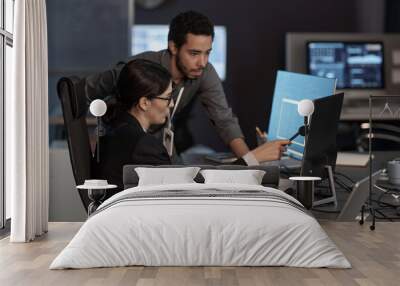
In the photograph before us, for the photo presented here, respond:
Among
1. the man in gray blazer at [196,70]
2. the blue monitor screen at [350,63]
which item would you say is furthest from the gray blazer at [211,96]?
the blue monitor screen at [350,63]

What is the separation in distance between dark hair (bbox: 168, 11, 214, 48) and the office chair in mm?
1495

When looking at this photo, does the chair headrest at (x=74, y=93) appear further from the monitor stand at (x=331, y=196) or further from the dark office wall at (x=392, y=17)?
the dark office wall at (x=392, y=17)

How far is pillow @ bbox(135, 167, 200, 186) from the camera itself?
4770mm

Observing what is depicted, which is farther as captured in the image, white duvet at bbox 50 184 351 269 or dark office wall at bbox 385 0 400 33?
dark office wall at bbox 385 0 400 33

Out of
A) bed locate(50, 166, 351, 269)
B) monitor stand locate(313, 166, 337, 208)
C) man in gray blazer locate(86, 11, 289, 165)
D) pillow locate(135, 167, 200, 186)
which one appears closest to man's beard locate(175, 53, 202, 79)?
man in gray blazer locate(86, 11, 289, 165)

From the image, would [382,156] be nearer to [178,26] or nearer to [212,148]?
[178,26]

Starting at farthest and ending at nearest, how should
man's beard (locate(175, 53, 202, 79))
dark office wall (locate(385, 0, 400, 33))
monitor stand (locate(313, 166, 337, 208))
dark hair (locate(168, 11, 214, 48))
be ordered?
1. dark office wall (locate(385, 0, 400, 33))
2. dark hair (locate(168, 11, 214, 48))
3. man's beard (locate(175, 53, 202, 79))
4. monitor stand (locate(313, 166, 337, 208))

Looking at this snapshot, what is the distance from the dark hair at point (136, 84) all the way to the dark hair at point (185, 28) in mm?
784

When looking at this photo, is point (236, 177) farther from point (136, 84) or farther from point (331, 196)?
point (136, 84)

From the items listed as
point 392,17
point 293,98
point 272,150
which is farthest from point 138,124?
point 392,17

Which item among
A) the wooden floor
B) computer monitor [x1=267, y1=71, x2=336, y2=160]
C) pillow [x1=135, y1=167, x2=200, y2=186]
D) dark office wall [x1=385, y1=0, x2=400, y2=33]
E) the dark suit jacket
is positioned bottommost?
the wooden floor

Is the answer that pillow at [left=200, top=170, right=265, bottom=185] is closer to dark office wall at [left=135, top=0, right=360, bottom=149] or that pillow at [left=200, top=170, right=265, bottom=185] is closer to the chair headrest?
the chair headrest

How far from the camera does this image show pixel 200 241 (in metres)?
3.73

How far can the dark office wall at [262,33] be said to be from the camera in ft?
31.0
